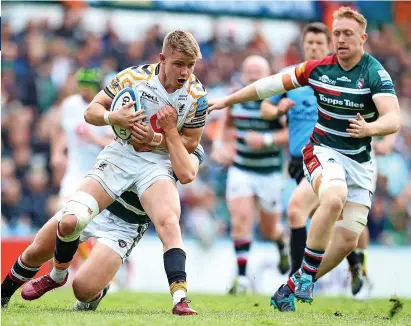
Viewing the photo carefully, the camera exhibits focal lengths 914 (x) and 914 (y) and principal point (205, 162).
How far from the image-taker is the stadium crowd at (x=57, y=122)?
51.1 feet

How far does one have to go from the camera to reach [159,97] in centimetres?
721

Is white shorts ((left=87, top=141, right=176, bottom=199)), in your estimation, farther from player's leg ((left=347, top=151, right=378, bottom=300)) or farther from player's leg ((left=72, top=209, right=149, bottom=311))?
player's leg ((left=347, top=151, right=378, bottom=300))

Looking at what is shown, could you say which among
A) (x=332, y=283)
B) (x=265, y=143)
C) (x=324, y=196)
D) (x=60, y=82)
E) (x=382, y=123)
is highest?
(x=382, y=123)

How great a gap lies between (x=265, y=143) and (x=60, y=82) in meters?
6.91

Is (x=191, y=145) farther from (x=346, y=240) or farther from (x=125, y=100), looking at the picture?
(x=346, y=240)

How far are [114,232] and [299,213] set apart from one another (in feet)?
8.21

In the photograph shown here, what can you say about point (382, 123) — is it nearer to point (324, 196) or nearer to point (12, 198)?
point (324, 196)

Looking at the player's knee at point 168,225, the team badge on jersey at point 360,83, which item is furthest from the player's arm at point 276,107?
the player's knee at point 168,225

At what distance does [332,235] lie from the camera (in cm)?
795

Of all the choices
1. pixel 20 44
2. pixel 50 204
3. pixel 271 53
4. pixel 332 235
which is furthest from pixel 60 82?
pixel 332 235

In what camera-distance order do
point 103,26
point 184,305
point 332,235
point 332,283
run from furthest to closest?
point 103,26, point 332,283, point 332,235, point 184,305

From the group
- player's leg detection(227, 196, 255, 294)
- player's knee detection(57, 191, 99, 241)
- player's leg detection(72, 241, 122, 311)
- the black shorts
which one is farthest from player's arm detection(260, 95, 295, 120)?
player's knee detection(57, 191, 99, 241)

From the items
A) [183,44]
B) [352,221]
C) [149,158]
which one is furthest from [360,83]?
[149,158]

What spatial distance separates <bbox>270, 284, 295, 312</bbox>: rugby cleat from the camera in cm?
752
